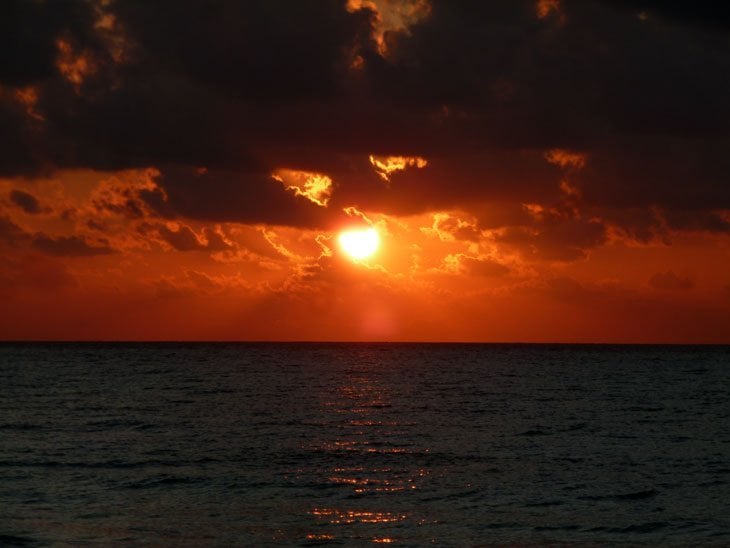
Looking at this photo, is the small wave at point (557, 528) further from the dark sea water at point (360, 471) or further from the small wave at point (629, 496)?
the small wave at point (629, 496)

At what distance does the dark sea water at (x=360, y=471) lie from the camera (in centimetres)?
3189

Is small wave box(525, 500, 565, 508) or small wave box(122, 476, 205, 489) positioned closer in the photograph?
small wave box(525, 500, 565, 508)

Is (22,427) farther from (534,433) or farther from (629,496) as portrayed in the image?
(629,496)

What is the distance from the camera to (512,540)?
99.7 ft

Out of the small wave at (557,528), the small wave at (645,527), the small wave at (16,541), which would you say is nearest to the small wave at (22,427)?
the small wave at (16,541)

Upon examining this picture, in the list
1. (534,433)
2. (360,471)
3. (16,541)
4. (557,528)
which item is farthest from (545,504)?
(534,433)

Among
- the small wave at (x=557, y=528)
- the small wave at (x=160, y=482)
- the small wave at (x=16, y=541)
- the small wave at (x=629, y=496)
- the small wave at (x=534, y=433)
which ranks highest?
the small wave at (x=534, y=433)

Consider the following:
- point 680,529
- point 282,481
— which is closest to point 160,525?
point 282,481

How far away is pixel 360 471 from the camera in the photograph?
4378 centimetres

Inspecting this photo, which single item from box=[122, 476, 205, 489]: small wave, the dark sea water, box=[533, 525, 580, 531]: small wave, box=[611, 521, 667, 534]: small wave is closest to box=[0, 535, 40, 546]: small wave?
the dark sea water

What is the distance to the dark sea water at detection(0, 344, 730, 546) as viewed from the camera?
3189 cm

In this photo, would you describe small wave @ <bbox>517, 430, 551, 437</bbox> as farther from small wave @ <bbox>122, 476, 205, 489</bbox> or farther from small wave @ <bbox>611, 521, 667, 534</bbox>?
small wave @ <bbox>122, 476, 205, 489</bbox>

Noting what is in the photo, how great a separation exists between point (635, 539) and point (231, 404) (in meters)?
54.4

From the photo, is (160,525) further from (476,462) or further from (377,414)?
(377,414)
